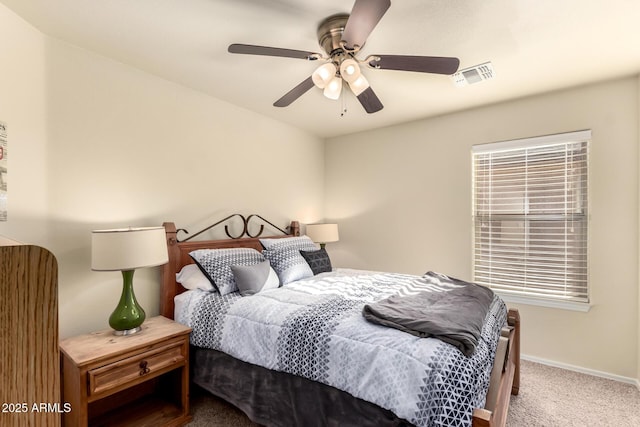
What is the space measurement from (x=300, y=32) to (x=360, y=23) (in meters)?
0.63

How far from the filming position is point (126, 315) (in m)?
1.97

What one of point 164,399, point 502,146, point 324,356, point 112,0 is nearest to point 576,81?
point 502,146

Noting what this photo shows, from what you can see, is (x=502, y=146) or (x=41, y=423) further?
(x=502, y=146)

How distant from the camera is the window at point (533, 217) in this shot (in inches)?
111

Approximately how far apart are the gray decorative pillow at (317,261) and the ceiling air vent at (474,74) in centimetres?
204

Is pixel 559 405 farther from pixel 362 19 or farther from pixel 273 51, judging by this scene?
pixel 273 51

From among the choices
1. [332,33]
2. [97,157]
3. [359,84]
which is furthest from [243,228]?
[332,33]

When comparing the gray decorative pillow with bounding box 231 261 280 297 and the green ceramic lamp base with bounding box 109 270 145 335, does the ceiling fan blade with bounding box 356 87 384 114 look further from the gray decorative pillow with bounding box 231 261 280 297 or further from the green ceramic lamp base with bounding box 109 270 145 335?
the green ceramic lamp base with bounding box 109 270 145 335

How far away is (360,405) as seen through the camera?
4.86 ft

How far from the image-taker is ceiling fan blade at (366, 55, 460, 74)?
5.69 feet

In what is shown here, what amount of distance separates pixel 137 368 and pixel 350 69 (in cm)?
219

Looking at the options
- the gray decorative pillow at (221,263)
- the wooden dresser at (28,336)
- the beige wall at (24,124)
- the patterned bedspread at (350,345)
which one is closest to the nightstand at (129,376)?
the patterned bedspread at (350,345)

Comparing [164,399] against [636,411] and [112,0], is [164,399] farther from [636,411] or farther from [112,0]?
[636,411]

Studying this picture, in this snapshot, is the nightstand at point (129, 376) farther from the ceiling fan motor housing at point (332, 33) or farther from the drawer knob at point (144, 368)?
the ceiling fan motor housing at point (332, 33)
